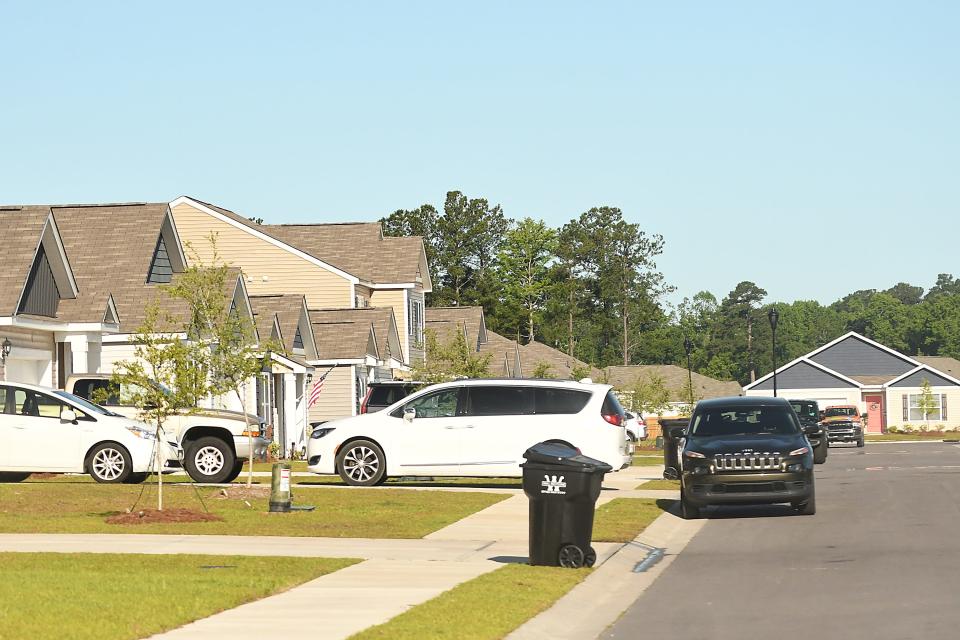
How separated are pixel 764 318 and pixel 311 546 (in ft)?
518

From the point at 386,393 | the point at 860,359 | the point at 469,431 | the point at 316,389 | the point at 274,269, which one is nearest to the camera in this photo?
the point at 469,431

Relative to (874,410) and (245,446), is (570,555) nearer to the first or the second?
(245,446)

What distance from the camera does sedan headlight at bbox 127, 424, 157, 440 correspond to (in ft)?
81.3

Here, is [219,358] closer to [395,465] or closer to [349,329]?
[395,465]

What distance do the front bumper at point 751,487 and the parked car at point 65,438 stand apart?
907 cm

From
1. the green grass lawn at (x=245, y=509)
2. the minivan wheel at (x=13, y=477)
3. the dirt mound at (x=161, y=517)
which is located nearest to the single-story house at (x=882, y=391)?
the minivan wheel at (x=13, y=477)

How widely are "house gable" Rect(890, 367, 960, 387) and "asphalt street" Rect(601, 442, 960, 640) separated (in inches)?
3149

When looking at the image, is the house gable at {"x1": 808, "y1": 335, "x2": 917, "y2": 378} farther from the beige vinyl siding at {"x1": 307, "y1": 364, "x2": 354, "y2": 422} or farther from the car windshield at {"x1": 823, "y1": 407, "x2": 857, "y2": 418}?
the beige vinyl siding at {"x1": 307, "y1": 364, "x2": 354, "y2": 422}

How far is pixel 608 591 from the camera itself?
13.9 m

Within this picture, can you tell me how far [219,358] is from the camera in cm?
2370

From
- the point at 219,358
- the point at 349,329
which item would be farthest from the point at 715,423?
the point at 349,329

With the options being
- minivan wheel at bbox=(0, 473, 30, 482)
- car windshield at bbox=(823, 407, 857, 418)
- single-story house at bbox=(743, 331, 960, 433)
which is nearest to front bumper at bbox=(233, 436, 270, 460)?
minivan wheel at bbox=(0, 473, 30, 482)

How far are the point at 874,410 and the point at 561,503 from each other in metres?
92.6

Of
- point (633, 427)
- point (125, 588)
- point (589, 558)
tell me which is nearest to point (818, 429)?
point (633, 427)
